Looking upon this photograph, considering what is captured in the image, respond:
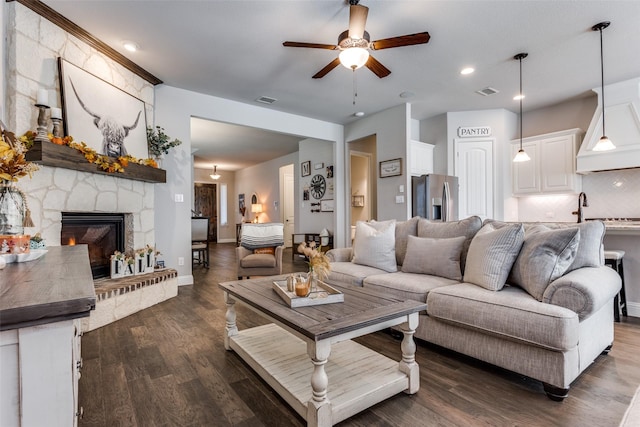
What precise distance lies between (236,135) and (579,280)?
6.16 metres

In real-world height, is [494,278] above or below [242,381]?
above

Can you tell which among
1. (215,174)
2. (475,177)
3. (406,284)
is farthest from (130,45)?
(215,174)

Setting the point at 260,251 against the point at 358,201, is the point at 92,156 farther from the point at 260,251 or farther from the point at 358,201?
the point at 358,201

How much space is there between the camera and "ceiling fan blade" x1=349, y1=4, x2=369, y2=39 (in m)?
2.27

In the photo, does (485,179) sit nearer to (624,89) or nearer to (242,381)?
(624,89)

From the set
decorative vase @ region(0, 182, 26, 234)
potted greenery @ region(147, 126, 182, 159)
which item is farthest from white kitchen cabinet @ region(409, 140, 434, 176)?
decorative vase @ region(0, 182, 26, 234)

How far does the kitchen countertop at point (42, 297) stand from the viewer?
58cm

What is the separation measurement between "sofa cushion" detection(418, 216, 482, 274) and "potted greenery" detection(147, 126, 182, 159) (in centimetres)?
326

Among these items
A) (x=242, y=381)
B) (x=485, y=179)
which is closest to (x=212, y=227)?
(x=485, y=179)

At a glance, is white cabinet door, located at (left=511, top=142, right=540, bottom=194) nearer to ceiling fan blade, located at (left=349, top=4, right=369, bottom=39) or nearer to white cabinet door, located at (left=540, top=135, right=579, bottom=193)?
white cabinet door, located at (left=540, top=135, right=579, bottom=193)

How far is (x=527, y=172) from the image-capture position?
5.06 meters

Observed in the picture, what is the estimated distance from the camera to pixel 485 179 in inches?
206

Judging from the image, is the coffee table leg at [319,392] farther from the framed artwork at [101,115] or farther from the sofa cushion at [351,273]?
the framed artwork at [101,115]

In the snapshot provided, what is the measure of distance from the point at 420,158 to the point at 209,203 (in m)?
8.08
